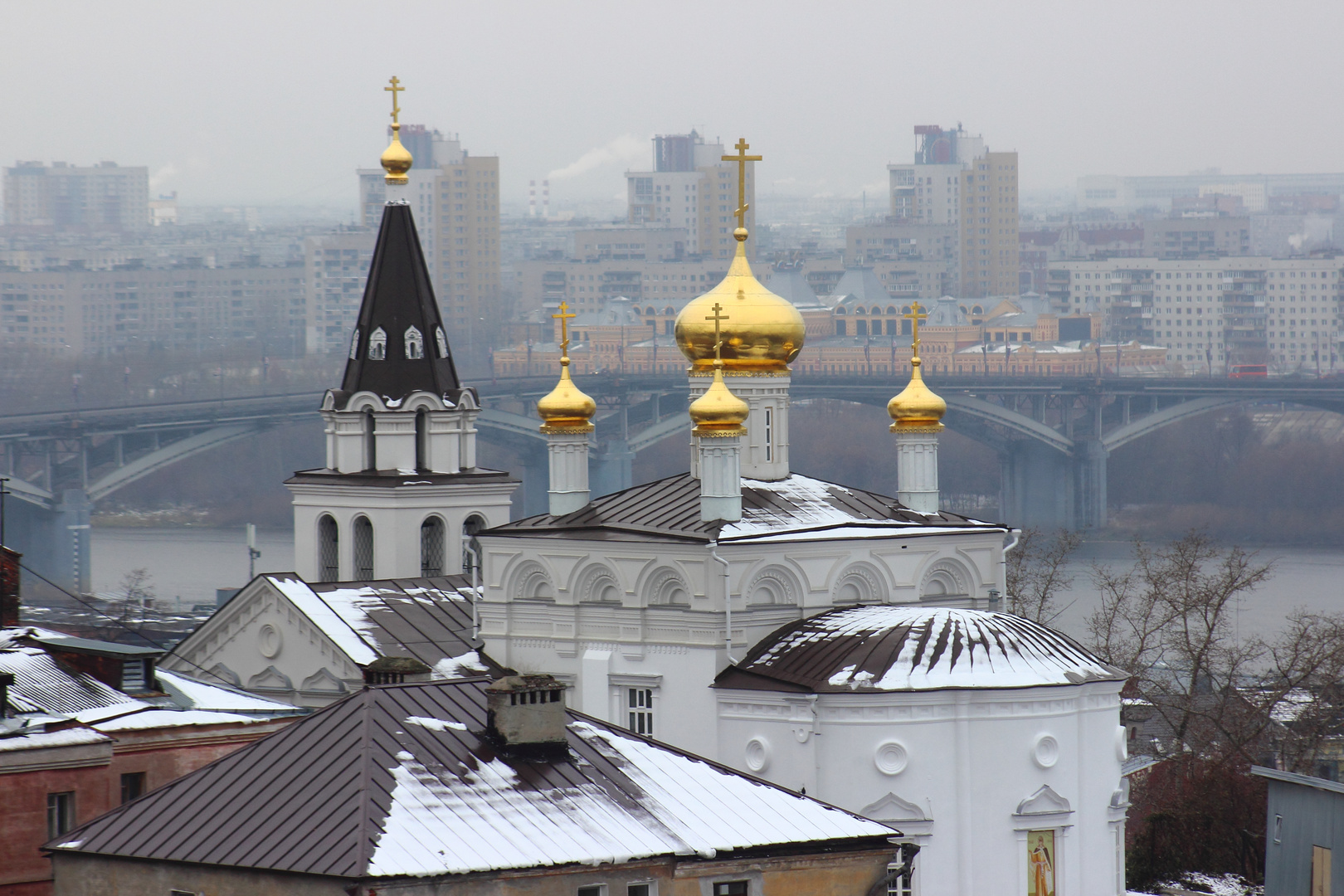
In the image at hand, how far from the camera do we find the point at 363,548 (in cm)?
2039

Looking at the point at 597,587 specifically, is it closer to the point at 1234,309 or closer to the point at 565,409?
the point at 565,409

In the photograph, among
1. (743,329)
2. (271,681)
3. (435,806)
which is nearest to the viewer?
(435,806)

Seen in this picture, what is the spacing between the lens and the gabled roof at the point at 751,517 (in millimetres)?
16359

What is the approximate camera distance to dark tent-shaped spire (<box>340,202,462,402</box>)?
20.5 m

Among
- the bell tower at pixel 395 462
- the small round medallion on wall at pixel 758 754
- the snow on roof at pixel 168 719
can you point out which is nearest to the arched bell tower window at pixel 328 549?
the bell tower at pixel 395 462

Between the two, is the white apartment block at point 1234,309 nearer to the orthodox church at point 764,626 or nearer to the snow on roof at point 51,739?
the orthodox church at point 764,626

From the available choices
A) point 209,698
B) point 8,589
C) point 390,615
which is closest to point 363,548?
point 390,615

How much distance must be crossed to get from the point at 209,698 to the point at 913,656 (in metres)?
3.89

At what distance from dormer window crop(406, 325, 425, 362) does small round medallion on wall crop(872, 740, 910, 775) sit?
6591 millimetres

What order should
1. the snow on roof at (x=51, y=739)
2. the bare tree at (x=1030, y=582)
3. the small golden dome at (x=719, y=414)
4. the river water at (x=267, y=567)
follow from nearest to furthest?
1. the snow on roof at (x=51, y=739)
2. the small golden dome at (x=719, y=414)
3. the bare tree at (x=1030, y=582)
4. the river water at (x=267, y=567)

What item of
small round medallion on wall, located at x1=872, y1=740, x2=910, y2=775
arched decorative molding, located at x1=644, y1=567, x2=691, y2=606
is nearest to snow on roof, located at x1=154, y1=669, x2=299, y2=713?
arched decorative molding, located at x1=644, y1=567, x2=691, y2=606

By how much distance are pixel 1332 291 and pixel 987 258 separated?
2399 cm

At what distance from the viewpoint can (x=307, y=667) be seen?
1839cm

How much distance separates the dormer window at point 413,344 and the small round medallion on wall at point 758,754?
5.91m
